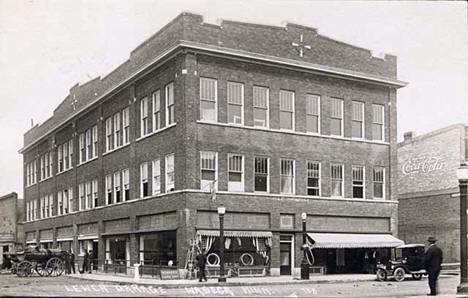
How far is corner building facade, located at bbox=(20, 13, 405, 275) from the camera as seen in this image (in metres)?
30.7

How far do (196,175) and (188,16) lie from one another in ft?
22.1

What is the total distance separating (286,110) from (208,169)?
16.3ft

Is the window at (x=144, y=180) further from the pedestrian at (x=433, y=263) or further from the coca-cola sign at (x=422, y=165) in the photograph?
the pedestrian at (x=433, y=263)

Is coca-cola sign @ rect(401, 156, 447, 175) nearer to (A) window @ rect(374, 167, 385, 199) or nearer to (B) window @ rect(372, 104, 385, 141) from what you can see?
(A) window @ rect(374, 167, 385, 199)

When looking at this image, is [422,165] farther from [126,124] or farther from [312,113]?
[126,124]

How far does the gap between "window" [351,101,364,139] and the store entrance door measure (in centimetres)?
632

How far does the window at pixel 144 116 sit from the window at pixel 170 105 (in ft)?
7.97

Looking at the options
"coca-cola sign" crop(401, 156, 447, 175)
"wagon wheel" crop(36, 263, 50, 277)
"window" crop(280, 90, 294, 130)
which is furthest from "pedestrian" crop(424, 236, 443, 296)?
"wagon wheel" crop(36, 263, 50, 277)

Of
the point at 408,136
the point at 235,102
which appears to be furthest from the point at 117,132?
the point at 408,136

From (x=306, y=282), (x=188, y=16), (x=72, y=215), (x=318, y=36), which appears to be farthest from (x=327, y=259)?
(x=72, y=215)

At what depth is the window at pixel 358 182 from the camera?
35.0 meters

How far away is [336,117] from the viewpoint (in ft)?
114

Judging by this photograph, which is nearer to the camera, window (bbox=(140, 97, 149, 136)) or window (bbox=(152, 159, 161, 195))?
window (bbox=(152, 159, 161, 195))

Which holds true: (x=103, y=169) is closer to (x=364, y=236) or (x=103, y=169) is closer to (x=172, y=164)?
(x=172, y=164)
